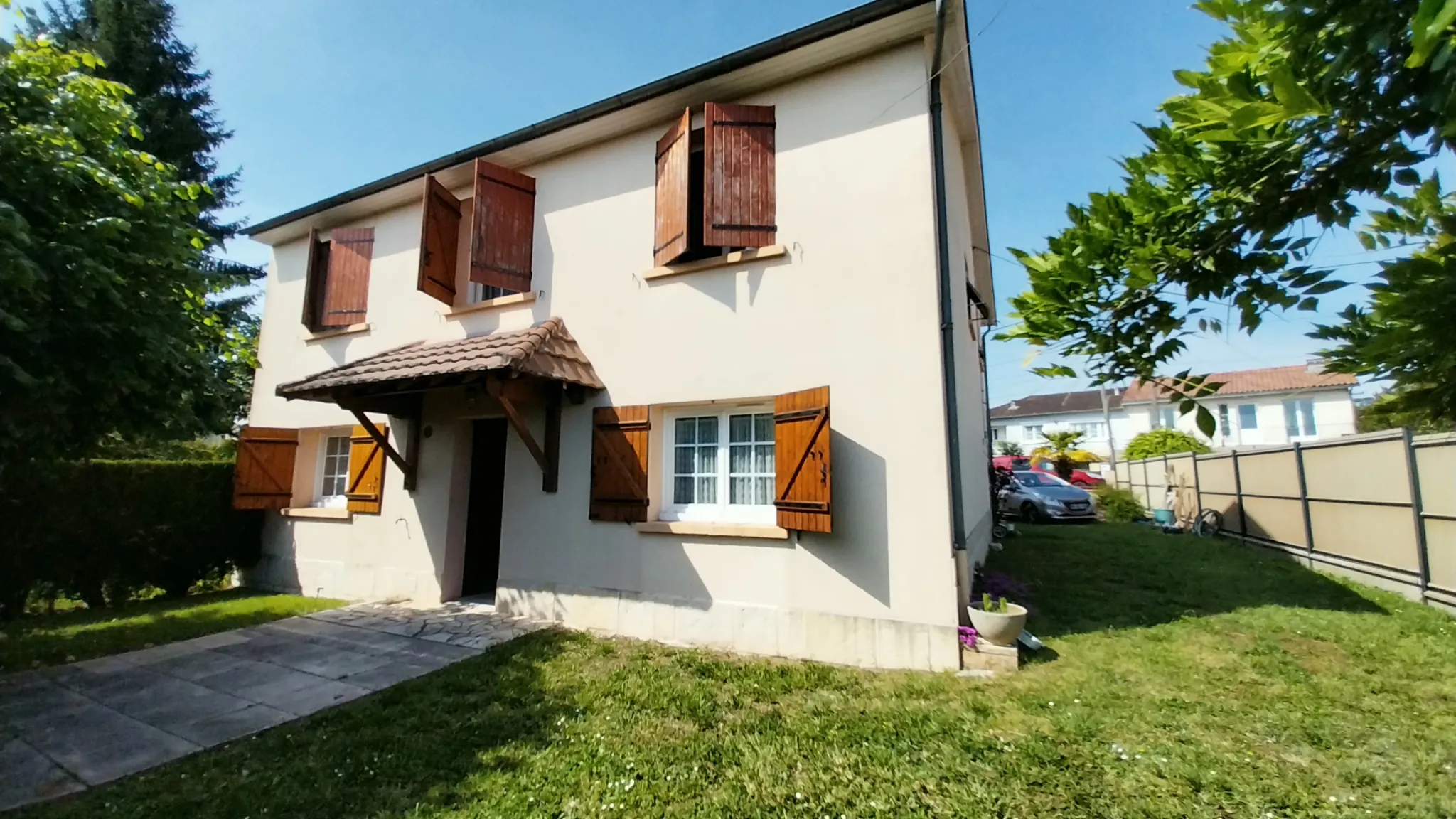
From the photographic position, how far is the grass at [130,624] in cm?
630

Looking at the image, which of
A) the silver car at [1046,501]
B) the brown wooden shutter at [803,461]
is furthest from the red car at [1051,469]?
the brown wooden shutter at [803,461]

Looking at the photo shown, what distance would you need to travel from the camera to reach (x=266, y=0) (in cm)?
648

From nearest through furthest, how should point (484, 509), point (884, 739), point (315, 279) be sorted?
1. point (884, 739)
2. point (484, 509)
3. point (315, 279)

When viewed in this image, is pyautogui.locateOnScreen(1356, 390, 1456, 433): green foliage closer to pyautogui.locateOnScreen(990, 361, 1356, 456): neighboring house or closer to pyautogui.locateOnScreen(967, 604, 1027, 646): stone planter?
pyautogui.locateOnScreen(967, 604, 1027, 646): stone planter

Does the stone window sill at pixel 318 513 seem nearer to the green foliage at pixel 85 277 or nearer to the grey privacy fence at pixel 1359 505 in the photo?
the green foliage at pixel 85 277

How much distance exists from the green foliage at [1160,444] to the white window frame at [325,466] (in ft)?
74.1

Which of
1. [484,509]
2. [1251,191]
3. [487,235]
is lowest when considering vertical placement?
[484,509]

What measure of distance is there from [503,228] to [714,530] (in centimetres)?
472

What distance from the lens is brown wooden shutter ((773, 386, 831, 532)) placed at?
5375mm

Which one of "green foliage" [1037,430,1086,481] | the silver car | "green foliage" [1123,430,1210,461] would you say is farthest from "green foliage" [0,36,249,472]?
"green foliage" [1037,430,1086,481]

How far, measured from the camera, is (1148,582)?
7.95 metres

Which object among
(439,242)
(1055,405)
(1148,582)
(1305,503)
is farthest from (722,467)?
(1055,405)

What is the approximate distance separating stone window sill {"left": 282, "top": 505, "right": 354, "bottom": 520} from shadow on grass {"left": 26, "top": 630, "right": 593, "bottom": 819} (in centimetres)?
489

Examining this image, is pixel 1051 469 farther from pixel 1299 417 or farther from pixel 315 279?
pixel 315 279
